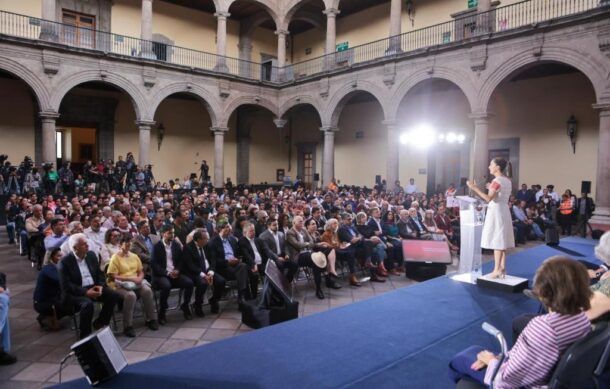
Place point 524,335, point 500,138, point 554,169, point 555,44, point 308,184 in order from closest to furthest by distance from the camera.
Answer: point 524,335 < point 555,44 < point 554,169 < point 500,138 < point 308,184

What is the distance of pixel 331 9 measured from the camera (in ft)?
54.2

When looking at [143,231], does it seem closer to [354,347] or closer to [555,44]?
[354,347]

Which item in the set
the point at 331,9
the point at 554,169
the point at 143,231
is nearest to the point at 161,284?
the point at 143,231

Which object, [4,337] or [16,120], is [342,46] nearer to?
[16,120]

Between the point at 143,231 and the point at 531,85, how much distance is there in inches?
527

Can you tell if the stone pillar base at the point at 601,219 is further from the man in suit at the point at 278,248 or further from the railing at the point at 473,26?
the man in suit at the point at 278,248

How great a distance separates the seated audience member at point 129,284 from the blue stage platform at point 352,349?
1.61m

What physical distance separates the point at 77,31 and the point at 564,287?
1855cm

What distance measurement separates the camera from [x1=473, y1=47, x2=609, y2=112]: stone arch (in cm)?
998

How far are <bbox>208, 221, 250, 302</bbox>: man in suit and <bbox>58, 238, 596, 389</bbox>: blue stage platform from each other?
1.74 meters

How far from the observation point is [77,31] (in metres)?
15.9

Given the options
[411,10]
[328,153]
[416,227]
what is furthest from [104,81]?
[411,10]

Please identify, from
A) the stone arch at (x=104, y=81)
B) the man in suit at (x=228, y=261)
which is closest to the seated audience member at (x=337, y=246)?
the man in suit at (x=228, y=261)

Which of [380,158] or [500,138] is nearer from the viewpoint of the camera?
[500,138]
